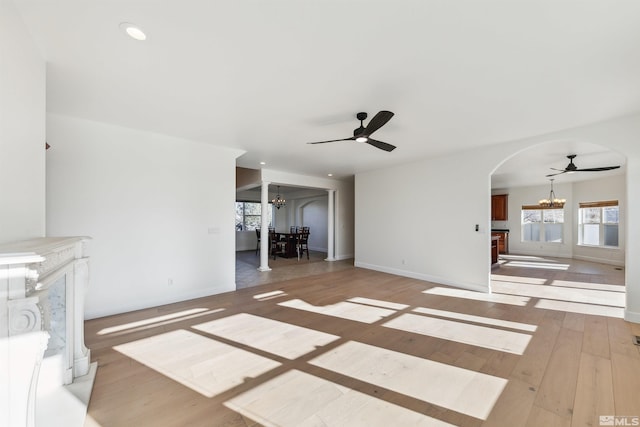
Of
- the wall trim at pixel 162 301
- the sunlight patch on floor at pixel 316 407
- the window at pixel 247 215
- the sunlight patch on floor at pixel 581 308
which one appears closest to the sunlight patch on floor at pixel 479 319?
the sunlight patch on floor at pixel 581 308

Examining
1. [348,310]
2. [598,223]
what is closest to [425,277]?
[348,310]

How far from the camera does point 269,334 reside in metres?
2.96

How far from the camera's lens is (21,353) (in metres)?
1.03

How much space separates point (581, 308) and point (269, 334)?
4491 mm

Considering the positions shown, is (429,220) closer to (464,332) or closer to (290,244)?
(464,332)

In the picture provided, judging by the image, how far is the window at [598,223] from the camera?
7.54 meters

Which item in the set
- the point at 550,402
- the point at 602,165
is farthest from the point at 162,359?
the point at 602,165

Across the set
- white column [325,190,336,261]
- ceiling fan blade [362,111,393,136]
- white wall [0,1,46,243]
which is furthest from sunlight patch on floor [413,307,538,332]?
white column [325,190,336,261]

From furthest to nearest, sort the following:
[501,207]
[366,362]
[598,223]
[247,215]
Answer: [247,215] < [501,207] < [598,223] < [366,362]

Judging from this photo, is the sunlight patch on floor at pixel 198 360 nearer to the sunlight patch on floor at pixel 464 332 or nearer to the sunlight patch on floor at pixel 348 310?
the sunlight patch on floor at pixel 348 310

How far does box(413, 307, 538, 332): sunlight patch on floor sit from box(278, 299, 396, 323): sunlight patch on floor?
515 millimetres

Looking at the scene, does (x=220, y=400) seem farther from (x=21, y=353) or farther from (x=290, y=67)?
(x=290, y=67)

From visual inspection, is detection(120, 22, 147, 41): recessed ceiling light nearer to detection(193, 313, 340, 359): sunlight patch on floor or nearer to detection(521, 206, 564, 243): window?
detection(193, 313, 340, 359): sunlight patch on floor

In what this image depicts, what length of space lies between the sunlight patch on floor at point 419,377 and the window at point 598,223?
896 cm
